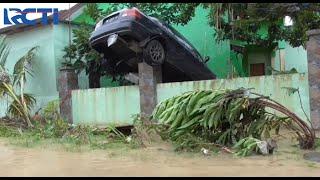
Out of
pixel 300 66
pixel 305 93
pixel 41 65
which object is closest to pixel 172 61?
pixel 305 93

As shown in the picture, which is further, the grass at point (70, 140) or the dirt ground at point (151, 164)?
the grass at point (70, 140)

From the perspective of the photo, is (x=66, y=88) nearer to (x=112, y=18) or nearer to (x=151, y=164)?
(x=112, y=18)

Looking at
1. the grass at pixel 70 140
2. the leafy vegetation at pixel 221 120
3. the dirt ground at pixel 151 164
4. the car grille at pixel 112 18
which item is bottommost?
the dirt ground at pixel 151 164

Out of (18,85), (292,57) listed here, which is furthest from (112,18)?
(292,57)

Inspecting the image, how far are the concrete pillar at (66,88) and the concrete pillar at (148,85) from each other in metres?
3.40

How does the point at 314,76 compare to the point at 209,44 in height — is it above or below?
below

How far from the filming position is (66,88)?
16.5 meters

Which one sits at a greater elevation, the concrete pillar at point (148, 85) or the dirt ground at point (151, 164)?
the concrete pillar at point (148, 85)

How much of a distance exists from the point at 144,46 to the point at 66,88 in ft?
14.4

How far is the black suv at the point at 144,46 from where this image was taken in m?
13.0

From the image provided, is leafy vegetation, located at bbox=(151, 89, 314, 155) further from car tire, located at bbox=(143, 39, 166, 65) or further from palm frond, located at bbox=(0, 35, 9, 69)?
palm frond, located at bbox=(0, 35, 9, 69)

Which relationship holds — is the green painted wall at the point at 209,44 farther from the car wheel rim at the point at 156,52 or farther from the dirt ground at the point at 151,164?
the dirt ground at the point at 151,164

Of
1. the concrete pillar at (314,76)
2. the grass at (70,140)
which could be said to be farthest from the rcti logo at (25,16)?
the concrete pillar at (314,76)

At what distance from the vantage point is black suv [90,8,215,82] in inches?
512
